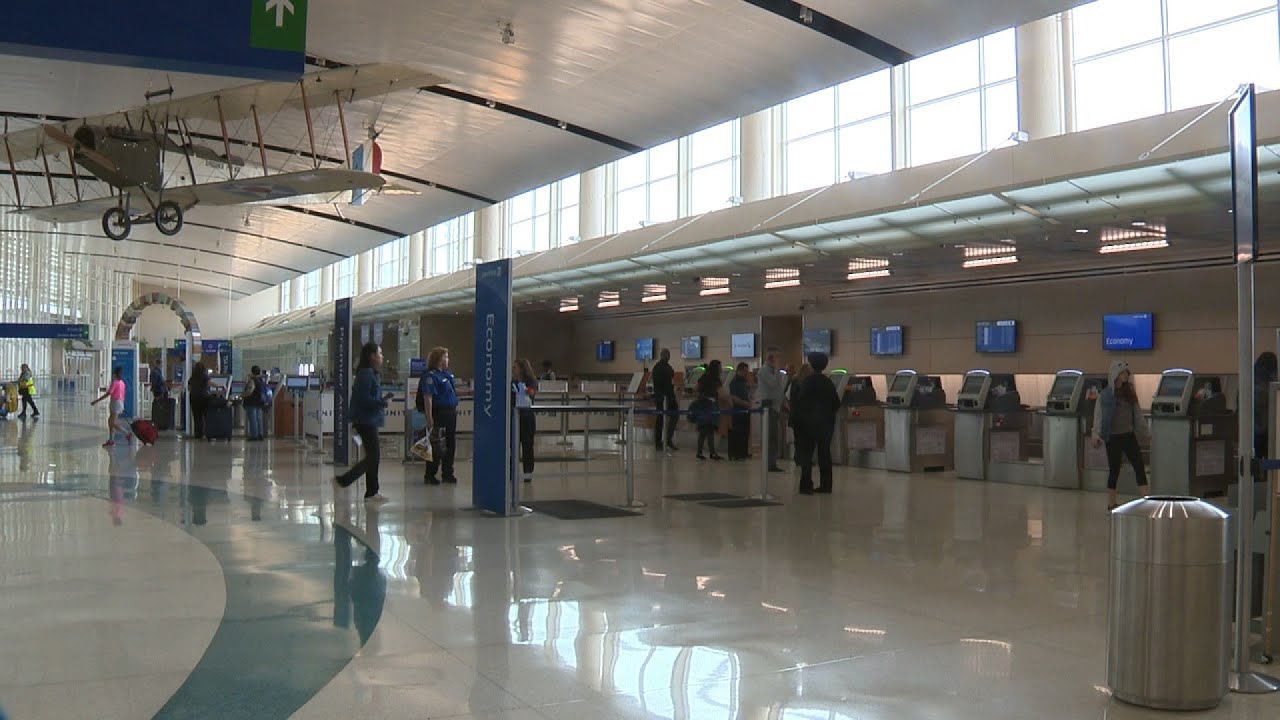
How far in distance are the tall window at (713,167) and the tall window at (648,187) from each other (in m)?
0.55

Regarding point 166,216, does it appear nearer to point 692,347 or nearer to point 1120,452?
point 692,347

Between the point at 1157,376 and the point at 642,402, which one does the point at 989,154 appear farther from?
the point at 642,402

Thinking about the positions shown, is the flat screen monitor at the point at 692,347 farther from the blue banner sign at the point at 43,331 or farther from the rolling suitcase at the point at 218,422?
the blue banner sign at the point at 43,331

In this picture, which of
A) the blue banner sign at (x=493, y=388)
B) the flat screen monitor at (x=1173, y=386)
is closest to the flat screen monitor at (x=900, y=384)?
the flat screen monitor at (x=1173, y=386)

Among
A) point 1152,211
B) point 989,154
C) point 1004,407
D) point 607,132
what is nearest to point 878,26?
point 989,154

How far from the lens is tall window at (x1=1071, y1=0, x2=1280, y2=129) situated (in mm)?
12969

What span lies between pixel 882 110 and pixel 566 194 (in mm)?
11571

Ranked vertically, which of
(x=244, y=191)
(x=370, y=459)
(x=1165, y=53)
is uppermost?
(x=1165, y=53)

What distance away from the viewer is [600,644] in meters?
4.49

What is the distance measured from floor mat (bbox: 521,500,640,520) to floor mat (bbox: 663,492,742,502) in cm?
102

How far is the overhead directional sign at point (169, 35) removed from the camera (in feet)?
12.9

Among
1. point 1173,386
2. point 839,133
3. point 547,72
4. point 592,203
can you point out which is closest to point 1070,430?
point 1173,386

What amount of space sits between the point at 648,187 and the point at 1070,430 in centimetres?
1464

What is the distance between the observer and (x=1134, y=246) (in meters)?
12.9
